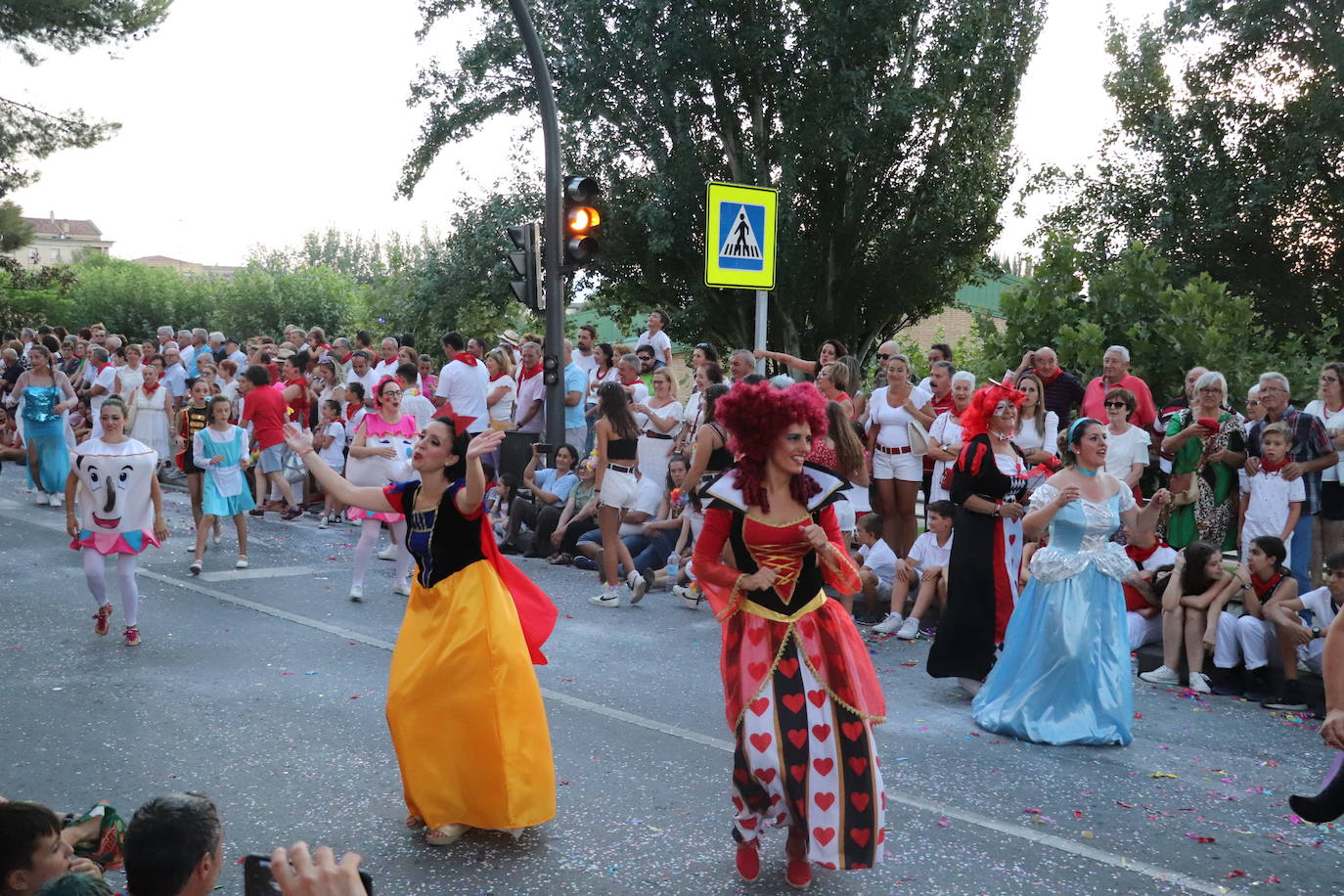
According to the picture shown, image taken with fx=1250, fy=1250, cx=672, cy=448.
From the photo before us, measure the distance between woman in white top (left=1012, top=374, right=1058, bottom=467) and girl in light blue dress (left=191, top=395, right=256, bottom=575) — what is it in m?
6.98

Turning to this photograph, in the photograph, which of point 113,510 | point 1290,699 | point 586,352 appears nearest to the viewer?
point 1290,699

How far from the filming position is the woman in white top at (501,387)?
50.0 feet

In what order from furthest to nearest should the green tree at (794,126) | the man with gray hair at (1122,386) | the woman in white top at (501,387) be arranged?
the green tree at (794,126)
the woman in white top at (501,387)
the man with gray hair at (1122,386)

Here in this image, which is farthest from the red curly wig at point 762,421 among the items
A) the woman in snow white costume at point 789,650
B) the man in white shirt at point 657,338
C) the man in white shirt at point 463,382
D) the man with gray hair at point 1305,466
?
the man in white shirt at point 657,338

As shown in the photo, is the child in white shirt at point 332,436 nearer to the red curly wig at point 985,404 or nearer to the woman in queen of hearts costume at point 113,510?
the woman in queen of hearts costume at point 113,510

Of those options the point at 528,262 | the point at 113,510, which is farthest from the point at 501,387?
the point at 113,510

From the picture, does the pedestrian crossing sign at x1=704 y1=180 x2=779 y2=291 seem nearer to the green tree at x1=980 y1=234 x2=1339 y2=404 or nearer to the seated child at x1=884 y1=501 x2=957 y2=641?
the seated child at x1=884 y1=501 x2=957 y2=641

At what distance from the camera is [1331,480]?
9125mm

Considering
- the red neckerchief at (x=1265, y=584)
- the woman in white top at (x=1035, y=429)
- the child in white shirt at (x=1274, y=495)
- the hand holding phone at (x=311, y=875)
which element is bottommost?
the red neckerchief at (x=1265, y=584)

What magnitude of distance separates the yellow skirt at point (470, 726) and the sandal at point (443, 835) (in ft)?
0.08

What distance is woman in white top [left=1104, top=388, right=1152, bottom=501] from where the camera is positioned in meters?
9.50

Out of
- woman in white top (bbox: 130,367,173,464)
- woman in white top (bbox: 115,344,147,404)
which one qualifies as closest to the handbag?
woman in white top (bbox: 130,367,173,464)

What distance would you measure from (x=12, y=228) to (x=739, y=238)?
102ft

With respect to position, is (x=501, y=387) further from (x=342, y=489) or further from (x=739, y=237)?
(x=342, y=489)
